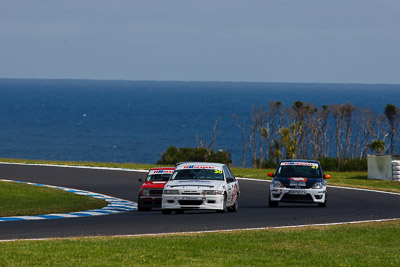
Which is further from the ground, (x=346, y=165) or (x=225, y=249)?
(x=346, y=165)

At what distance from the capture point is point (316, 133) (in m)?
84.9

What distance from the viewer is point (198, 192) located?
23.2 meters

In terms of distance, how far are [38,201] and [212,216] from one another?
7.86 m

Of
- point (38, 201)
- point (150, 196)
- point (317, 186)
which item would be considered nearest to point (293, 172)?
point (317, 186)

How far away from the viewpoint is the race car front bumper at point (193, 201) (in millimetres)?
23234

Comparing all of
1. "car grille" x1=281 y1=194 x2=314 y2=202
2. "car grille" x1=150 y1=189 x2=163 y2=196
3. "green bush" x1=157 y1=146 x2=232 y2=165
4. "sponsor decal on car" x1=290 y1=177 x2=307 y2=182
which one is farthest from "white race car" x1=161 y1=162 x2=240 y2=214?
"green bush" x1=157 y1=146 x2=232 y2=165

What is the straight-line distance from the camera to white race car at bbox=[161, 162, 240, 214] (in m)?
23.2

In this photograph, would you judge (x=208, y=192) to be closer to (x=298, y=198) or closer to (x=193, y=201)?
(x=193, y=201)

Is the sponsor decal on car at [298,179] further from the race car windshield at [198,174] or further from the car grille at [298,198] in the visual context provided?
the race car windshield at [198,174]

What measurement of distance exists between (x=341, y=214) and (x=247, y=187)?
12.8 meters

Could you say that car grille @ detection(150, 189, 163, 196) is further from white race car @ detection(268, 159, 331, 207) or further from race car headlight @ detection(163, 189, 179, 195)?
white race car @ detection(268, 159, 331, 207)

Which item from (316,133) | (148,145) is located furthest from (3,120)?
(316,133)

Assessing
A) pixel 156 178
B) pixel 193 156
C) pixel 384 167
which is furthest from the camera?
pixel 193 156

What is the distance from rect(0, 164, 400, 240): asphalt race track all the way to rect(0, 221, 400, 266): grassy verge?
2019 mm
